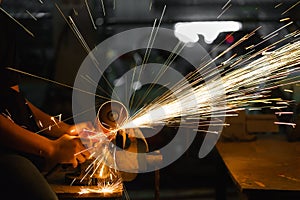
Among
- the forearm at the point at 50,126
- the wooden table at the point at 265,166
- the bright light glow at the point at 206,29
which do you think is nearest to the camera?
the wooden table at the point at 265,166

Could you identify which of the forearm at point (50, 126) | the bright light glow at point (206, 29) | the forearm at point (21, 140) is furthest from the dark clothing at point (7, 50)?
the bright light glow at point (206, 29)

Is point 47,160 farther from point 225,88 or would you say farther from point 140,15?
point 140,15

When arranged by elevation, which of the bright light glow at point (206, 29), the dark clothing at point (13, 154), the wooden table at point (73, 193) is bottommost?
the wooden table at point (73, 193)

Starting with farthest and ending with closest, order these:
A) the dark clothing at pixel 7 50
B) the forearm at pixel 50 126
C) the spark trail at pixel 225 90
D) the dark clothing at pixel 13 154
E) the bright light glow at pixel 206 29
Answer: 1. the bright light glow at pixel 206 29
2. the spark trail at pixel 225 90
3. the forearm at pixel 50 126
4. the dark clothing at pixel 7 50
5. the dark clothing at pixel 13 154

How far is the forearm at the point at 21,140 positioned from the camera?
2.01 metres

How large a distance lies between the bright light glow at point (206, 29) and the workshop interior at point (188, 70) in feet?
0.04

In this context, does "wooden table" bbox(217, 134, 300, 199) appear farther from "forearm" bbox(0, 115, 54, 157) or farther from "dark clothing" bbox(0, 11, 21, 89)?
"dark clothing" bbox(0, 11, 21, 89)

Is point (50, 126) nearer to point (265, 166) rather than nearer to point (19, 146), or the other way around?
point (19, 146)

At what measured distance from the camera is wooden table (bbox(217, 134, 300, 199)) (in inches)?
90.4

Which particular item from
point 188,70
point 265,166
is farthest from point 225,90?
point 188,70

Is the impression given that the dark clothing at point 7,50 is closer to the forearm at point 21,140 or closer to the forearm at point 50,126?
the forearm at point 21,140

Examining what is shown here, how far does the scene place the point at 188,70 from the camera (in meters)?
5.02

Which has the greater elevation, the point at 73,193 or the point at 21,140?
the point at 21,140

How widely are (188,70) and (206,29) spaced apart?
460mm
